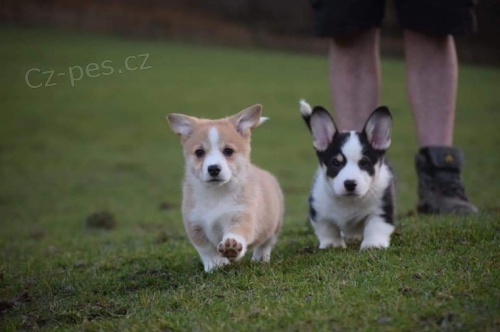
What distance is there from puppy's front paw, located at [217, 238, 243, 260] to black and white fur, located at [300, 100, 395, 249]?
81cm

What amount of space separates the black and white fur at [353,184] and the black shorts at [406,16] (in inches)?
47.1

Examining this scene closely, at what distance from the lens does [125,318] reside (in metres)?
4.36

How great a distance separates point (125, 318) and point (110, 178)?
12.0m

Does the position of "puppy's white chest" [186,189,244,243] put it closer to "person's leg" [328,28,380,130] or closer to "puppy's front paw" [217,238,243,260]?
"puppy's front paw" [217,238,243,260]

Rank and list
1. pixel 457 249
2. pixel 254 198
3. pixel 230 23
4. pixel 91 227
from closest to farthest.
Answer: pixel 457 249 < pixel 254 198 < pixel 91 227 < pixel 230 23

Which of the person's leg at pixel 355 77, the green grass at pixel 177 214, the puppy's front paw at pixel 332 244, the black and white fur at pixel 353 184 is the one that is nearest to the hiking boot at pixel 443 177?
the green grass at pixel 177 214

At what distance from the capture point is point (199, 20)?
115 feet

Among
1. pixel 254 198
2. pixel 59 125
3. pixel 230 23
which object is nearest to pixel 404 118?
pixel 59 125

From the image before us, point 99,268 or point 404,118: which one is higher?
point 99,268

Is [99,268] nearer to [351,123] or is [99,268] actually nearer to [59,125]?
[351,123]

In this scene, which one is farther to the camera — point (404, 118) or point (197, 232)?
point (404, 118)

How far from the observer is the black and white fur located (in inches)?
216

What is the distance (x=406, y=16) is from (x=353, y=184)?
6.82ft

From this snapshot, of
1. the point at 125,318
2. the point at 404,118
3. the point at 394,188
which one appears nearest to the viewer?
the point at 125,318
